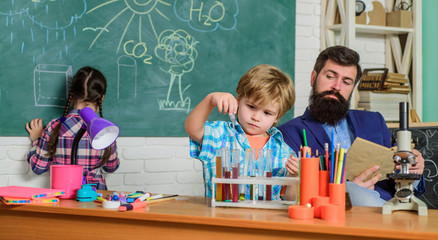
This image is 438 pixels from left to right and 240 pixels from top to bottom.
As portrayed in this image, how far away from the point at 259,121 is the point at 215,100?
0.30 m

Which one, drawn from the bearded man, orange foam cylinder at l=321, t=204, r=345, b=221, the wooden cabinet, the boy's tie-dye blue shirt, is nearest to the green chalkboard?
the wooden cabinet

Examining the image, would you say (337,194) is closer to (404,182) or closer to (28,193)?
(404,182)

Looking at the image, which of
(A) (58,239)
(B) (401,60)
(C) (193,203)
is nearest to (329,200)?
(C) (193,203)

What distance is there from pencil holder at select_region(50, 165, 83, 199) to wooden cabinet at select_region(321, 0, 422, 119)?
2.36 metres

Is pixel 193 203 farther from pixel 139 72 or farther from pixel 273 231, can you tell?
pixel 139 72

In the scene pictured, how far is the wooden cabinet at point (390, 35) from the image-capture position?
11.8 ft


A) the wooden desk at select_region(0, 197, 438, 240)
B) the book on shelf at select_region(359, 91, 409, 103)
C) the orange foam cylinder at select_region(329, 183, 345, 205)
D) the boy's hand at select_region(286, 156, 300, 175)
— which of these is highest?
the book on shelf at select_region(359, 91, 409, 103)

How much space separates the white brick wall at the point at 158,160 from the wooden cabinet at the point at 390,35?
5.1 inches

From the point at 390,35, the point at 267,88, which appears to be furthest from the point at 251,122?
the point at 390,35

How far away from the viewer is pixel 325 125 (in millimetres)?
2666

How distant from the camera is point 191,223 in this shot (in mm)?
1402

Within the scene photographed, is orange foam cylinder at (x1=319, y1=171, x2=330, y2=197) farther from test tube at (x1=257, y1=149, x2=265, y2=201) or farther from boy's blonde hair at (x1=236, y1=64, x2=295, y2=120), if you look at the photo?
boy's blonde hair at (x1=236, y1=64, x2=295, y2=120)

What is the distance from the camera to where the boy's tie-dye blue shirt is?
1.88 metres

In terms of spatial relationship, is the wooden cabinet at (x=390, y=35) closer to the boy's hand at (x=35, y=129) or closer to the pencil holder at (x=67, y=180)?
the boy's hand at (x=35, y=129)
